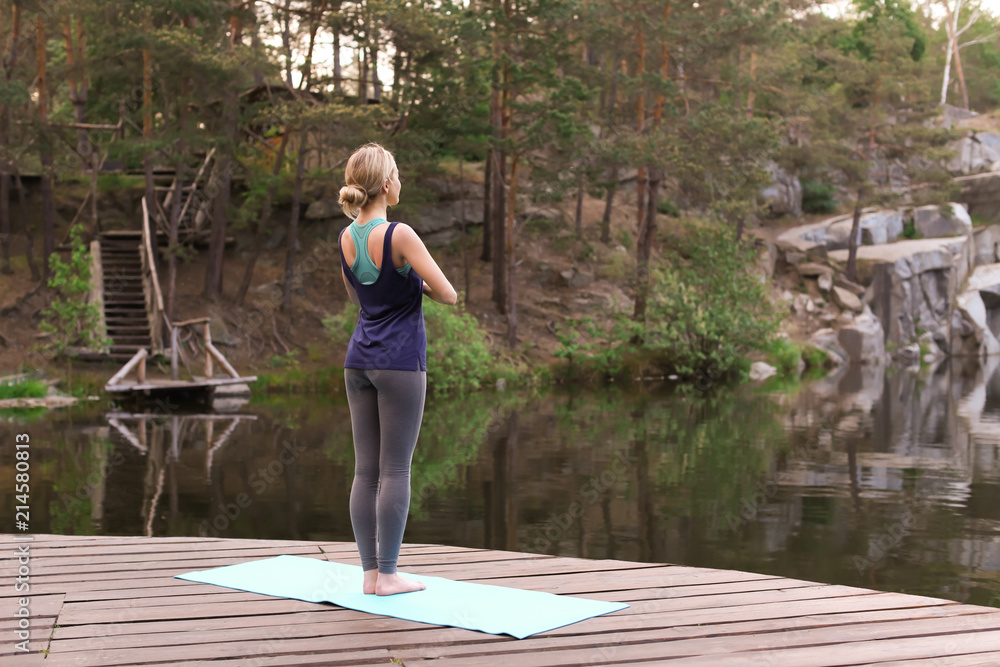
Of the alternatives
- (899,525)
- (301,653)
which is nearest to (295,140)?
(899,525)

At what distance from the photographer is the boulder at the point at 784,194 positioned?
42.2 metres

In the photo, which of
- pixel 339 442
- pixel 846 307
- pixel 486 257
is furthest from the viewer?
pixel 846 307

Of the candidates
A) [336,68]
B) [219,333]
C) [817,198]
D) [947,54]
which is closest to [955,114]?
[947,54]

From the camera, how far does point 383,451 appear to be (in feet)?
12.9

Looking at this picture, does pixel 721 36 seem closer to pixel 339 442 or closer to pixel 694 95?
pixel 694 95

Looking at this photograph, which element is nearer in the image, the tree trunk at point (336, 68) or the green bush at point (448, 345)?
the green bush at point (448, 345)

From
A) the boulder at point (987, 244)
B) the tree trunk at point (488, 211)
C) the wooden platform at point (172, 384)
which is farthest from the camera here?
the boulder at point (987, 244)

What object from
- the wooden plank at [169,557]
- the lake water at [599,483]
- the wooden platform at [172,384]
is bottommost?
the lake water at [599,483]

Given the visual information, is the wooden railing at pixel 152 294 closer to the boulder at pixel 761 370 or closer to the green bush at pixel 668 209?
the boulder at pixel 761 370

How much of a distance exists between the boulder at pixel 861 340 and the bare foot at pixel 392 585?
108ft

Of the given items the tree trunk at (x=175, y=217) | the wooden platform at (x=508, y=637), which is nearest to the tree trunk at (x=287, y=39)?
the tree trunk at (x=175, y=217)

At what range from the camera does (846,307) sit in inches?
1399

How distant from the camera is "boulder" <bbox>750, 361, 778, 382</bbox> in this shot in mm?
26953

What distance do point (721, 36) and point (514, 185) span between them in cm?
692
